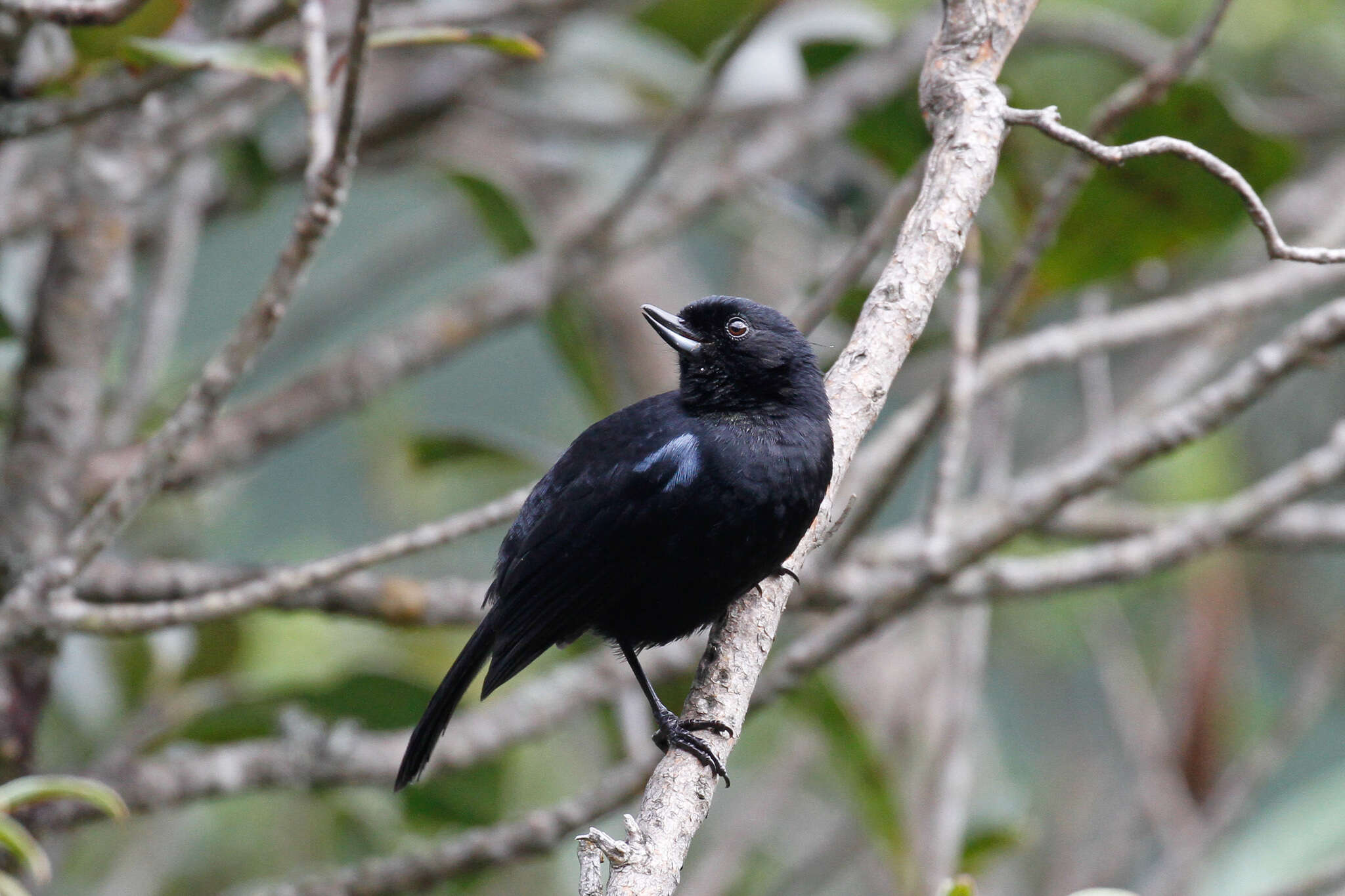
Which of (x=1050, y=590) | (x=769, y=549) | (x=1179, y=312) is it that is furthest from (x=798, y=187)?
(x=769, y=549)

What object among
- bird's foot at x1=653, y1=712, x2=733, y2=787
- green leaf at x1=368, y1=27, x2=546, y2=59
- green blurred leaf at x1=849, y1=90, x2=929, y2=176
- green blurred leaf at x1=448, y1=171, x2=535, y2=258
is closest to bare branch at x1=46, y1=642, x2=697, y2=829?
bird's foot at x1=653, y1=712, x2=733, y2=787

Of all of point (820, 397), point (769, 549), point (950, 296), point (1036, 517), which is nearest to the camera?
point (769, 549)

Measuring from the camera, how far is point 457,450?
3900 millimetres

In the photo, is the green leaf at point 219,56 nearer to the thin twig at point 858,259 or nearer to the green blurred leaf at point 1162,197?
the thin twig at point 858,259

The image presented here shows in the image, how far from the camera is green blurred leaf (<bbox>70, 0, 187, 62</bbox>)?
8.84 ft

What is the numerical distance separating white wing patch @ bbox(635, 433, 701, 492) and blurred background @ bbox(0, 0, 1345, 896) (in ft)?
2.13

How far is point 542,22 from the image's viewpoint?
420 cm

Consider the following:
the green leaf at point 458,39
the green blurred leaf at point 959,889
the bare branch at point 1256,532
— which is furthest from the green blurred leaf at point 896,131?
the green blurred leaf at point 959,889

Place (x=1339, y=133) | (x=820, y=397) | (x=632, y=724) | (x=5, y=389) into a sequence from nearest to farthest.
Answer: (x=820, y=397) < (x=632, y=724) < (x=5, y=389) < (x=1339, y=133)

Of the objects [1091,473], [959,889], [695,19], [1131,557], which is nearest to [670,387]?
[695,19]

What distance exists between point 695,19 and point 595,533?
7.75 feet

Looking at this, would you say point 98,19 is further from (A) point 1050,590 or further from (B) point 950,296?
(B) point 950,296

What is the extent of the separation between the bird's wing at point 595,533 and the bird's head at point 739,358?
0.12m

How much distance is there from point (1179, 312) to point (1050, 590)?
0.97 meters
